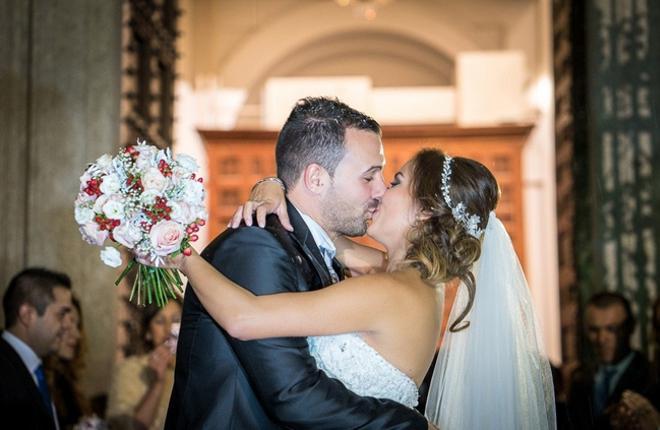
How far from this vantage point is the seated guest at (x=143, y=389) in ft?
17.3

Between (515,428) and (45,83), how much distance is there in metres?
3.50

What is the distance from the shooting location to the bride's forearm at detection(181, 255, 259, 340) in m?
2.68

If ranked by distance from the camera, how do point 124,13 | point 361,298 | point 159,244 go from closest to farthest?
point 159,244 < point 361,298 < point 124,13

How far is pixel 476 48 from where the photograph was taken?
467 inches

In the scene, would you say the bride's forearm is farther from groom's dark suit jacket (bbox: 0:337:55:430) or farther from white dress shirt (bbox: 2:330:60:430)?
white dress shirt (bbox: 2:330:60:430)

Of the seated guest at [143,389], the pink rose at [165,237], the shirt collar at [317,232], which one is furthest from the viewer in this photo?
the seated guest at [143,389]

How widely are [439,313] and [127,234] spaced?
3.79 feet

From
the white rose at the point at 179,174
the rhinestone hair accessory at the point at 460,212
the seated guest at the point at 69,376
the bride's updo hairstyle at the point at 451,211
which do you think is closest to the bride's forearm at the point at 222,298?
the white rose at the point at 179,174

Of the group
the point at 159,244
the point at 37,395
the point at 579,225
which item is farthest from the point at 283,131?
the point at 579,225

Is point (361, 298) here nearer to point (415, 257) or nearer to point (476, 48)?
point (415, 257)

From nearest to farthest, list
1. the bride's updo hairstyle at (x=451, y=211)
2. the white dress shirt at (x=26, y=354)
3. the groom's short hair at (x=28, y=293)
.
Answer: the bride's updo hairstyle at (x=451, y=211) → the white dress shirt at (x=26, y=354) → the groom's short hair at (x=28, y=293)

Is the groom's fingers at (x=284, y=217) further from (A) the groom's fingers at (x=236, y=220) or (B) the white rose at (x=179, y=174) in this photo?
(B) the white rose at (x=179, y=174)

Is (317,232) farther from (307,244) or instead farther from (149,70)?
(149,70)

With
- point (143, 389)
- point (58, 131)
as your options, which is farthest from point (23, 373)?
point (58, 131)
